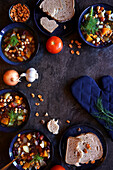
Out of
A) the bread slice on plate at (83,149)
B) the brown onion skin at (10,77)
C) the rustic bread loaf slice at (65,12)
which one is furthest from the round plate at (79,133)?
the rustic bread loaf slice at (65,12)

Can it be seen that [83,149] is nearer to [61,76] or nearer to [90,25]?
[61,76]

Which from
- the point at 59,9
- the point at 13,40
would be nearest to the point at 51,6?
the point at 59,9

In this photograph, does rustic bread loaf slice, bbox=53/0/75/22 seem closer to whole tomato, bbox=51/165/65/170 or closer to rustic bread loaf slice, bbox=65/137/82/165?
rustic bread loaf slice, bbox=65/137/82/165

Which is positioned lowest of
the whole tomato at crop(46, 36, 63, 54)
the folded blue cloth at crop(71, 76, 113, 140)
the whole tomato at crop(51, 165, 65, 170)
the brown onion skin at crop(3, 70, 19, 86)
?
the whole tomato at crop(51, 165, 65, 170)

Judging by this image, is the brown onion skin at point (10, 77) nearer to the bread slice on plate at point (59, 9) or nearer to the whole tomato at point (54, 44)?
the whole tomato at point (54, 44)

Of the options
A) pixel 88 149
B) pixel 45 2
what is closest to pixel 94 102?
pixel 88 149

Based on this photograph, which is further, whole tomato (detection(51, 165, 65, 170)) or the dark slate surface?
the dark slate surface

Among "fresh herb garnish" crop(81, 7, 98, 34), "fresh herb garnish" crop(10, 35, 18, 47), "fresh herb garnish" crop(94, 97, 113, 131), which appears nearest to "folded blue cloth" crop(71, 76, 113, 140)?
"fresh herb garnish" crop(94, 97, 113, 131)

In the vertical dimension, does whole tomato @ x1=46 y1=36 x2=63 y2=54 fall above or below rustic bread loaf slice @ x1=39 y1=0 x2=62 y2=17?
below
